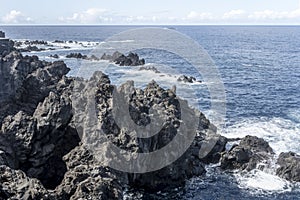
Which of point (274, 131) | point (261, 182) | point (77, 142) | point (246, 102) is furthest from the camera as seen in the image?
point (246, 102)

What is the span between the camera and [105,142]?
4650 cm

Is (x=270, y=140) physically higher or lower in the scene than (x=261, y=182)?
higher

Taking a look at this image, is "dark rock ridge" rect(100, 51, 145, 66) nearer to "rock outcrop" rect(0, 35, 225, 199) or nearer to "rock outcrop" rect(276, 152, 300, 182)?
"rock outcrop" rect(0, 35, 225, 199)

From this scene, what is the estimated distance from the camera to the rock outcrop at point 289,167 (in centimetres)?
5181

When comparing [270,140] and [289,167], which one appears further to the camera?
[270,140]

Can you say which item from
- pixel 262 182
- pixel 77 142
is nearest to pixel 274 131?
pixel 262 182

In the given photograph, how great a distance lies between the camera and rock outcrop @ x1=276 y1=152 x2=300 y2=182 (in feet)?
170

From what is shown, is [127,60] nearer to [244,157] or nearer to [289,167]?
[244,157]

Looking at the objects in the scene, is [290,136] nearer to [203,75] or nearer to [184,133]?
[184,133]

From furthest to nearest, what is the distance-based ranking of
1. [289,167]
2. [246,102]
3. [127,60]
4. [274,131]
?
[127,60], [246,102], [274,131], [289,167]

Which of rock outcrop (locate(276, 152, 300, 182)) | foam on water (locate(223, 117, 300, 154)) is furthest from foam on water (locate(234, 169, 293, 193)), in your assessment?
foam on water (locate(223, 117, 300, 154))

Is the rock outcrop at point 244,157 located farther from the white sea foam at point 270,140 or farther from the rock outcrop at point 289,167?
the rock outcrop at point 289,167

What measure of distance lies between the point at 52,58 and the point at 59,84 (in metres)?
79.8

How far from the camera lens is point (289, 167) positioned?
5281 cm
